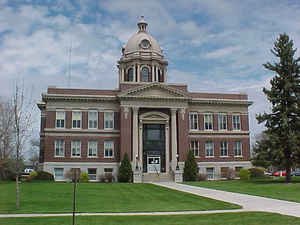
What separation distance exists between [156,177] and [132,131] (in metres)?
6.84

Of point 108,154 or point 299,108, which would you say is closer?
point 299,108

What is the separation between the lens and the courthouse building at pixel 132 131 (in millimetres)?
49000

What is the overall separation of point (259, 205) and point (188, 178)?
28.4 m

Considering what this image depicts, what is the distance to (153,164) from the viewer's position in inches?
1978

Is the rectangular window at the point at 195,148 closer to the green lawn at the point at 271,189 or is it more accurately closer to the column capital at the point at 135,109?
the column capital at the point at 135,109

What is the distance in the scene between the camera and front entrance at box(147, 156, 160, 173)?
164 feet

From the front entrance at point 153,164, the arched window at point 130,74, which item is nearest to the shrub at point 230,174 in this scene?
the front entrance at point 153,164

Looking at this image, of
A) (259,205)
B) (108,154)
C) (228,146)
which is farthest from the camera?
(228,146)

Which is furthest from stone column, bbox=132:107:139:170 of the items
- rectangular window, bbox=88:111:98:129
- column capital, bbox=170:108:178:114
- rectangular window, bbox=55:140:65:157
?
rectangular window, bbox=55:140:65:157

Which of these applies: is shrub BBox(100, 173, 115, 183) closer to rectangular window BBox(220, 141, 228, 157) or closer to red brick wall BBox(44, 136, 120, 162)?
red brick wall BBox(44, 136, 120, 162)

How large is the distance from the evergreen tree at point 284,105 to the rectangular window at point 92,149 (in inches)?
896

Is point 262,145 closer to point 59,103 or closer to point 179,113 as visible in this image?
point 179,113

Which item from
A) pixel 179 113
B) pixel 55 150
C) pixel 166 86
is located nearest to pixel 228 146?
pixel 179 113

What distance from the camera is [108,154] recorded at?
50.4 metres
